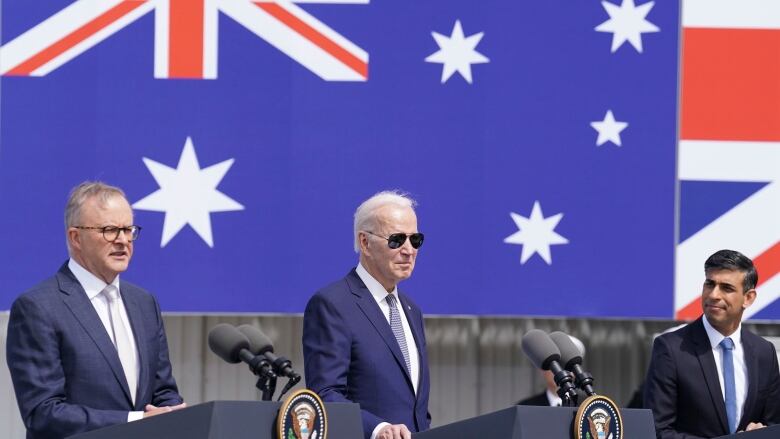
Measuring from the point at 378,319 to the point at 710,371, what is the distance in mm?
1280

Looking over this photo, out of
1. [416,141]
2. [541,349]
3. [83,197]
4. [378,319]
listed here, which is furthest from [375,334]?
[416,141]

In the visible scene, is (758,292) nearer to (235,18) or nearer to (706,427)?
(706,427)

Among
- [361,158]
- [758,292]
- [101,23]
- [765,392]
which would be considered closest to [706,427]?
[765,392]

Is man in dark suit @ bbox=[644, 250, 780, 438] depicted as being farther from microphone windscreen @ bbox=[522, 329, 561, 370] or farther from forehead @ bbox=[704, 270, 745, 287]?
microphone windscreen @ bbox=[522, 329, 561, 370]

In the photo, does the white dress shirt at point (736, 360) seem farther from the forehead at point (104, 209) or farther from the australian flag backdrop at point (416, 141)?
the forehead at point (104, 209)

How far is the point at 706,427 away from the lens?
192 inches

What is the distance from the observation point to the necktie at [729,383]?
16.1ft

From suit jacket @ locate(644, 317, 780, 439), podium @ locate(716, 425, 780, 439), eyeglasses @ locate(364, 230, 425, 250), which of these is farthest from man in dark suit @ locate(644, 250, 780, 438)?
eyeglasses @ locate(364, 230, 425, 250)

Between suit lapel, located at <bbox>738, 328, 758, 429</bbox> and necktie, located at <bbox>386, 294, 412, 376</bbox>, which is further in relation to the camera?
suit lapel, located at <bbox>738, 328, 758, 429</bbox>

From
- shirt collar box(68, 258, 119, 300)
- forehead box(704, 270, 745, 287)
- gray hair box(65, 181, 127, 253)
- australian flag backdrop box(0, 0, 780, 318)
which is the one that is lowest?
shirt collar box(68, 258, 119, 300)

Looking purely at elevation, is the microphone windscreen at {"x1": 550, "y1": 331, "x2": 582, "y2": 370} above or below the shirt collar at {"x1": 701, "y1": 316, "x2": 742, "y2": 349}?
below

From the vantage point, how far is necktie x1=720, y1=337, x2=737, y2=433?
16.1 ft

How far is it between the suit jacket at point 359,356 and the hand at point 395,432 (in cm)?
19

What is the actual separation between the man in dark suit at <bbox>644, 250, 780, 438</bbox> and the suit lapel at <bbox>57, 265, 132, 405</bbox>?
190 centimetres
